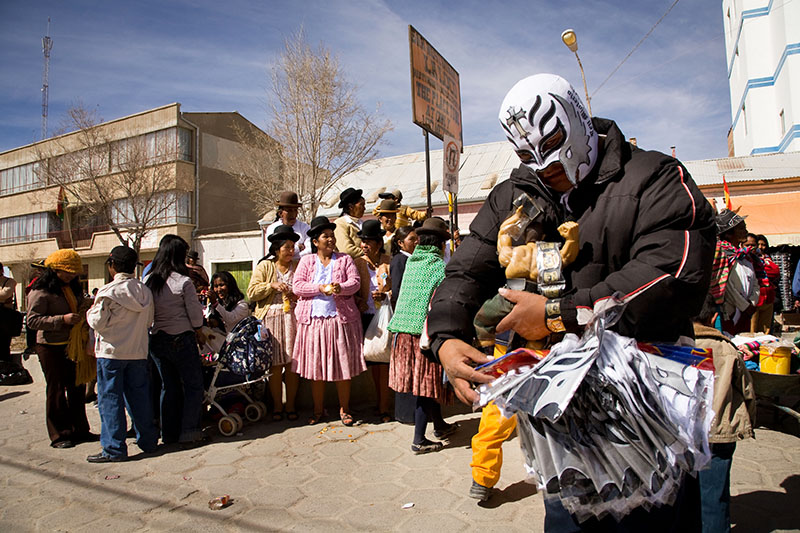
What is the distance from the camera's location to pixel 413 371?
5152 millimetres

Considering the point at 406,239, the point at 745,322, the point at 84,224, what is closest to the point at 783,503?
the point at 406,239

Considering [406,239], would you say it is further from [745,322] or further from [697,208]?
[745,322]

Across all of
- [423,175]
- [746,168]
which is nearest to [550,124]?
[746,168]

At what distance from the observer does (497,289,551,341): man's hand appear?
1.69m

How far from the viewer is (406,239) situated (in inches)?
236

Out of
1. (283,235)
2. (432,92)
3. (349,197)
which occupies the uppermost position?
(432,92)

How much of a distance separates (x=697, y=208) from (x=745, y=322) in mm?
7155

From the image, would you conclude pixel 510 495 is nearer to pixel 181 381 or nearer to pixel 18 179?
pixel 181 381

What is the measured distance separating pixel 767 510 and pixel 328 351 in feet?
13.4

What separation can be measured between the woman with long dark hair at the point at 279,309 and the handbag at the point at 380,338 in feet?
3.21

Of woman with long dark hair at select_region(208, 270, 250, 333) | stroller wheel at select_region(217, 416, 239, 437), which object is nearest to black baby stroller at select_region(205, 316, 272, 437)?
stroller wheel at select_region(217, 416, 239, 437)

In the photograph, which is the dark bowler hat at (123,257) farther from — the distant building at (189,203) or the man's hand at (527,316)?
the distant building at (189,203)

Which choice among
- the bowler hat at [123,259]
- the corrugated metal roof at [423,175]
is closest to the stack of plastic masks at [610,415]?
the bowler hat at [123,259]

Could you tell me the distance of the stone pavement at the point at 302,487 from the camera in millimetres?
3629
